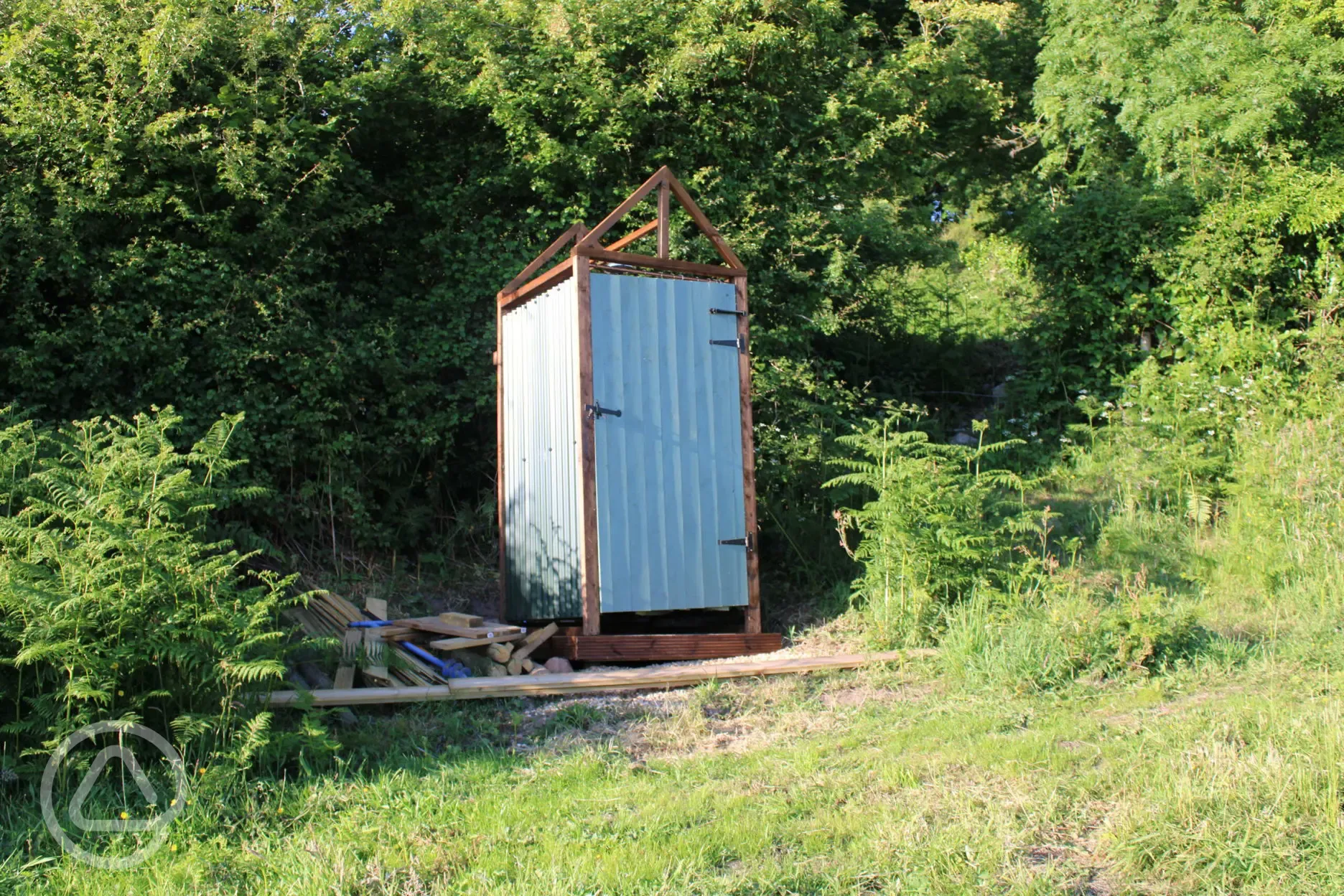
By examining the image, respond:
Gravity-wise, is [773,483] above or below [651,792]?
above

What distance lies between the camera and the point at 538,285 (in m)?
6.80

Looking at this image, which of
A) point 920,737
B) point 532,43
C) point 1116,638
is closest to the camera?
point 920,737

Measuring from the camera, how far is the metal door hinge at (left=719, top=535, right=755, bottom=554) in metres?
6.47

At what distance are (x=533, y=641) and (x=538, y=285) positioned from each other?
2.27 metres

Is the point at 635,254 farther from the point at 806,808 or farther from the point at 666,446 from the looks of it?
the point at 806,808

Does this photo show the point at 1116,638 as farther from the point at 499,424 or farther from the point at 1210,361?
the point at 1210,361

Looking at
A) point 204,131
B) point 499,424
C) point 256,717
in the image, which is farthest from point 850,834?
point 204,131

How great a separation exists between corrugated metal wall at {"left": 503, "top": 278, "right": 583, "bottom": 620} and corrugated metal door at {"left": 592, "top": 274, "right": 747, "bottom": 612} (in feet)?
0.68

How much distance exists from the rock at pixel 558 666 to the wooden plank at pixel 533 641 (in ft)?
0.43

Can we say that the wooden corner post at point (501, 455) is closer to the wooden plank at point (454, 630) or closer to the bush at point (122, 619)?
the wooden plank at point (454, 630)

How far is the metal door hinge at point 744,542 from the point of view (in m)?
6.47

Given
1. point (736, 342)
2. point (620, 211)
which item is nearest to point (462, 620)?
point (736, 342)

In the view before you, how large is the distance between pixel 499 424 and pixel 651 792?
389 cm

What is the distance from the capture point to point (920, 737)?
440cm
